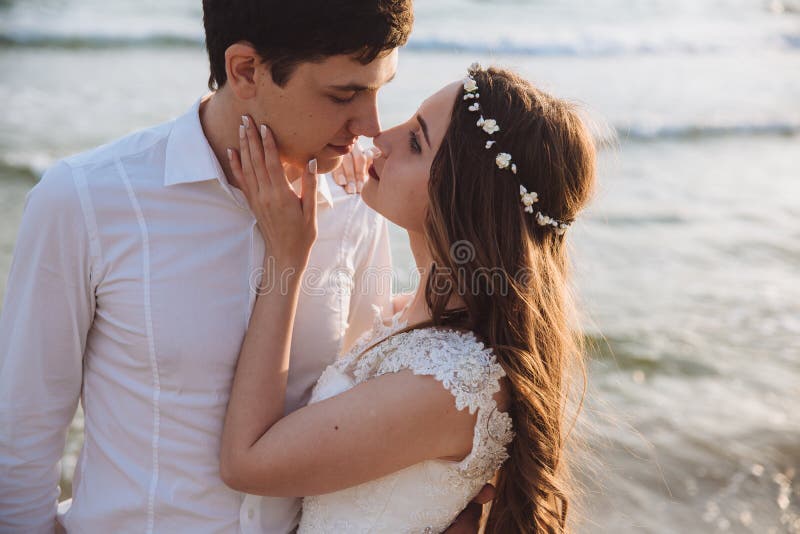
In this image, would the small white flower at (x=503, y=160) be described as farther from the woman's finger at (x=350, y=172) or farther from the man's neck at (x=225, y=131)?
the man's neck at (x=225, y=131)

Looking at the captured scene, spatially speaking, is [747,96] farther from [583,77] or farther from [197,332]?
[197,332]

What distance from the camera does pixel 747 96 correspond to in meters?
14.7

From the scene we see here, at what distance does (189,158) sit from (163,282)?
390 millimetres

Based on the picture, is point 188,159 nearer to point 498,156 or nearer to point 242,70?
point 242,70

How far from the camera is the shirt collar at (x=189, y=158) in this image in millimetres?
2545

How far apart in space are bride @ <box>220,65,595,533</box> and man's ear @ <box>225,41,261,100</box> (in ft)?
0.41

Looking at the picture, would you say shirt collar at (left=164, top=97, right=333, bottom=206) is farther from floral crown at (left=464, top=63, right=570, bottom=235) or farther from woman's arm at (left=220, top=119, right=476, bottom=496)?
floral crown at (left=464, top=63, right=570, bottom=235)

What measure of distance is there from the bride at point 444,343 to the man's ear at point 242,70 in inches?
5.0

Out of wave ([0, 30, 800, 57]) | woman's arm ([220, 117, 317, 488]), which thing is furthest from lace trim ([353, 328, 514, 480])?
wave ([0, 30, 800, 57])

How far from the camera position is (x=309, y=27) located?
2.54m

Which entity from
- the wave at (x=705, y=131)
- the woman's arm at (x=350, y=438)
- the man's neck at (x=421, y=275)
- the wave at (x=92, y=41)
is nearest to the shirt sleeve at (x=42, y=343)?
the woman's arm at (x=350, y=438)

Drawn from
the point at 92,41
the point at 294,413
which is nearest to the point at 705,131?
the point at 92,41

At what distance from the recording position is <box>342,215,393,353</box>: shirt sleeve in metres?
3.23

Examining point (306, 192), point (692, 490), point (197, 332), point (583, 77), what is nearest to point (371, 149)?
point (306, 192)
